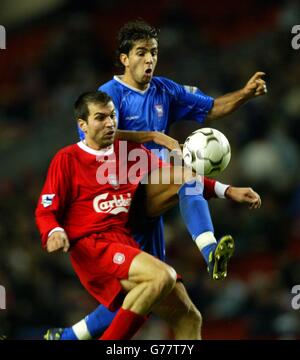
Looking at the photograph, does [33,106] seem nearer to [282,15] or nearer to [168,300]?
[282,15]

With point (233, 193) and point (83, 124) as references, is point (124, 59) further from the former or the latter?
point (233, 193)

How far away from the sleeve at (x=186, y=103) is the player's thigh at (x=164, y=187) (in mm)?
779

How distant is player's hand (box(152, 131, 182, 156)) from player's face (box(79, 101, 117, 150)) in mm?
309

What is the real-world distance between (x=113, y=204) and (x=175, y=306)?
831 millimetres

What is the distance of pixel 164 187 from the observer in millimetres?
6473

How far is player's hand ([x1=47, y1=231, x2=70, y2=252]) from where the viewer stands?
584cm

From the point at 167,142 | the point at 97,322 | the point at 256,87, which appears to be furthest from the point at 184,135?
the point at 167,142

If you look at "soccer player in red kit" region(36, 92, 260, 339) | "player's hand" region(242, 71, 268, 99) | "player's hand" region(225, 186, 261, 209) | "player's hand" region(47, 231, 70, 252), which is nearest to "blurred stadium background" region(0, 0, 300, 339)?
"soccer player in red kit" region(36, 92, 260, 339)

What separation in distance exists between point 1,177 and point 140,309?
20.5 feet

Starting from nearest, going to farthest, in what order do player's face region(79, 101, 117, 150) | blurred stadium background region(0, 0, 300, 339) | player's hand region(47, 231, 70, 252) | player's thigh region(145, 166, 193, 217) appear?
player's hand region(47, 231, 70, 252) → player's face region(79, 101, 117, 150) → player's thigh region(145, 166, 193, 217) → blurred stadium background region(0, 0, 300, 339)

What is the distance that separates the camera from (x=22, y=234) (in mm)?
11203

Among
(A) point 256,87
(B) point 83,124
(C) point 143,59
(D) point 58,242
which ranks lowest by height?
(D) point 58,242

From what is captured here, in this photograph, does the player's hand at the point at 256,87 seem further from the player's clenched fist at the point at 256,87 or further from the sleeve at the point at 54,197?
the sleeve at the point at 54,197

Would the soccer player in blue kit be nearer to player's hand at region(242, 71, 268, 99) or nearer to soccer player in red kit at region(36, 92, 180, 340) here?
player's hand at region(242, 71, 268, 99)
